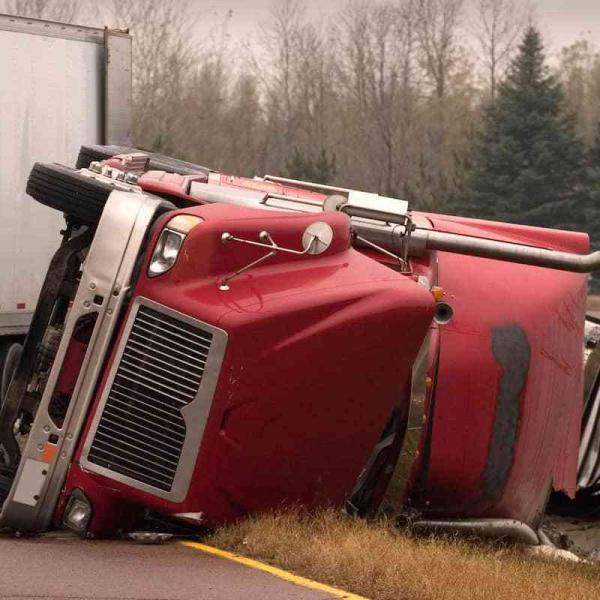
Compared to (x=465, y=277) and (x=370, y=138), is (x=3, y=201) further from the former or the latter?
(x=370, y=138)

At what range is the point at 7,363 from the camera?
10648 millimetres

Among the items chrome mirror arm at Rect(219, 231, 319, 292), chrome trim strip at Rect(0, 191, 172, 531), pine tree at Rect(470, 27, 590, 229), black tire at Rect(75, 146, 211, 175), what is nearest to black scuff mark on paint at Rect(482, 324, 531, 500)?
chrome mirror arm at Rect(219, 231, 319, 292)

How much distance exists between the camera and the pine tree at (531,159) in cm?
4894

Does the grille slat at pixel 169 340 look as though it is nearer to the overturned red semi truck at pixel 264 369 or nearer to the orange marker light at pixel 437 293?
the overturned red semi truck at pixel 264 369

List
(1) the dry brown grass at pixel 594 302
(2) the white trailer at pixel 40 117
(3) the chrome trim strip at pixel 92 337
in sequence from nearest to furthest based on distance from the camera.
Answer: (3) the chrome trim strip at pixel 92 337 → (2) the white trailer at pixel 40 117 → (1) the dry brown grass at pixel 594 302

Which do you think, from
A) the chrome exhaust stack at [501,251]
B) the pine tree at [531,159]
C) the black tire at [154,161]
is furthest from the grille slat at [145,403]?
the pine tree at [531,159]

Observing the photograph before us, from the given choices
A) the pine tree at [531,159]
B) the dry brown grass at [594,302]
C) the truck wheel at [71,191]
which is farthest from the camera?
the pine tree at [531,159]

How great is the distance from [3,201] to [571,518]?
5.73 m

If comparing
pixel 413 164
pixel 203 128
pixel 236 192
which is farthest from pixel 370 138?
pixel 236 192

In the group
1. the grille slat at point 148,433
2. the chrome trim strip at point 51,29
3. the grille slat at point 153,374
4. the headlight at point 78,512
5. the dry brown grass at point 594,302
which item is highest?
the chrome trim strip at point 51,29

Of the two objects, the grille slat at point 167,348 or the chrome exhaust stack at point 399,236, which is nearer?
the grille slat at point 167,348

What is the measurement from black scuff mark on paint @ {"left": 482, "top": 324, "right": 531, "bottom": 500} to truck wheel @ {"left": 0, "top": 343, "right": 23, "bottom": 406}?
3024 millimetres

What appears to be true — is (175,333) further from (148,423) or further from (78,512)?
(78,512)

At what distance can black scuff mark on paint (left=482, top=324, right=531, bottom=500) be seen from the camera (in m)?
7.71
